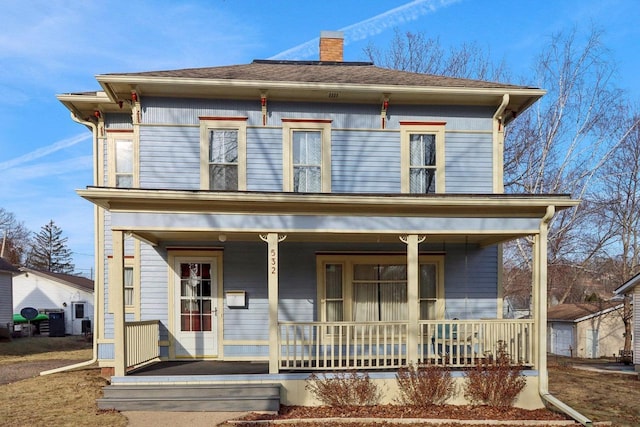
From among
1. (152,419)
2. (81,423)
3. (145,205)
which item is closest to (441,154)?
(145,205)

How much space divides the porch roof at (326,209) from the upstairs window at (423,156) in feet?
7.47

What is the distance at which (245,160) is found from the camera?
10.8 m

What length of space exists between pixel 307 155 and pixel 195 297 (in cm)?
414

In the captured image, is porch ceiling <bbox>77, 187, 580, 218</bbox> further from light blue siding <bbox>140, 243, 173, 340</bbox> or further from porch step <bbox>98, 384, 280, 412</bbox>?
porch step <bbox>98, 384, 280, 412</bbox>

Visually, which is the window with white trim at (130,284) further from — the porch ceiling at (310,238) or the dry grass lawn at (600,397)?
the dry grass lawn at (600,397)

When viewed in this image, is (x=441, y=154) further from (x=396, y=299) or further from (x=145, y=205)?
(x=145, y=205)

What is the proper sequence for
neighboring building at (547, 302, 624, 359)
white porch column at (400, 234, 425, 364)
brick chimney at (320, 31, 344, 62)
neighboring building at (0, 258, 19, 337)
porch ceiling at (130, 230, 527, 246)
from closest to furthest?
white porch column at (400, 234, 425, 364) → porch ceiling at (130, 230, 527, 246) → brick chimney at (320, 31, 344, 62) → neighboring building at (0, 258, 19, 337) → neighboring building at (547, 302, 624, 359)

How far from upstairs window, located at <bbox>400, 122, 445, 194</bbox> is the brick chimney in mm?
4147

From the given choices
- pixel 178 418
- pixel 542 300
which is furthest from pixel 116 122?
pixel 542 300

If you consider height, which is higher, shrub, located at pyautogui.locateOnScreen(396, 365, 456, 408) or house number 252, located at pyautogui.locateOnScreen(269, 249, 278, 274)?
house number 252, located at pyautogui.locateOnScreen(269, 249, 278, 274)

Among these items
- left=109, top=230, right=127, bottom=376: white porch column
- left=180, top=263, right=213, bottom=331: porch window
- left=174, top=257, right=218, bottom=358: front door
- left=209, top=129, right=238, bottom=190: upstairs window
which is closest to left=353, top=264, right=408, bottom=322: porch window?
left=174, top=257, right=218, bottom=358: front door

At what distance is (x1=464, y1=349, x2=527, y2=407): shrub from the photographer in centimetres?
838

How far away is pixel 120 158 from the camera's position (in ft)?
→ 37.9

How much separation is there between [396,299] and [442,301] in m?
1.05
